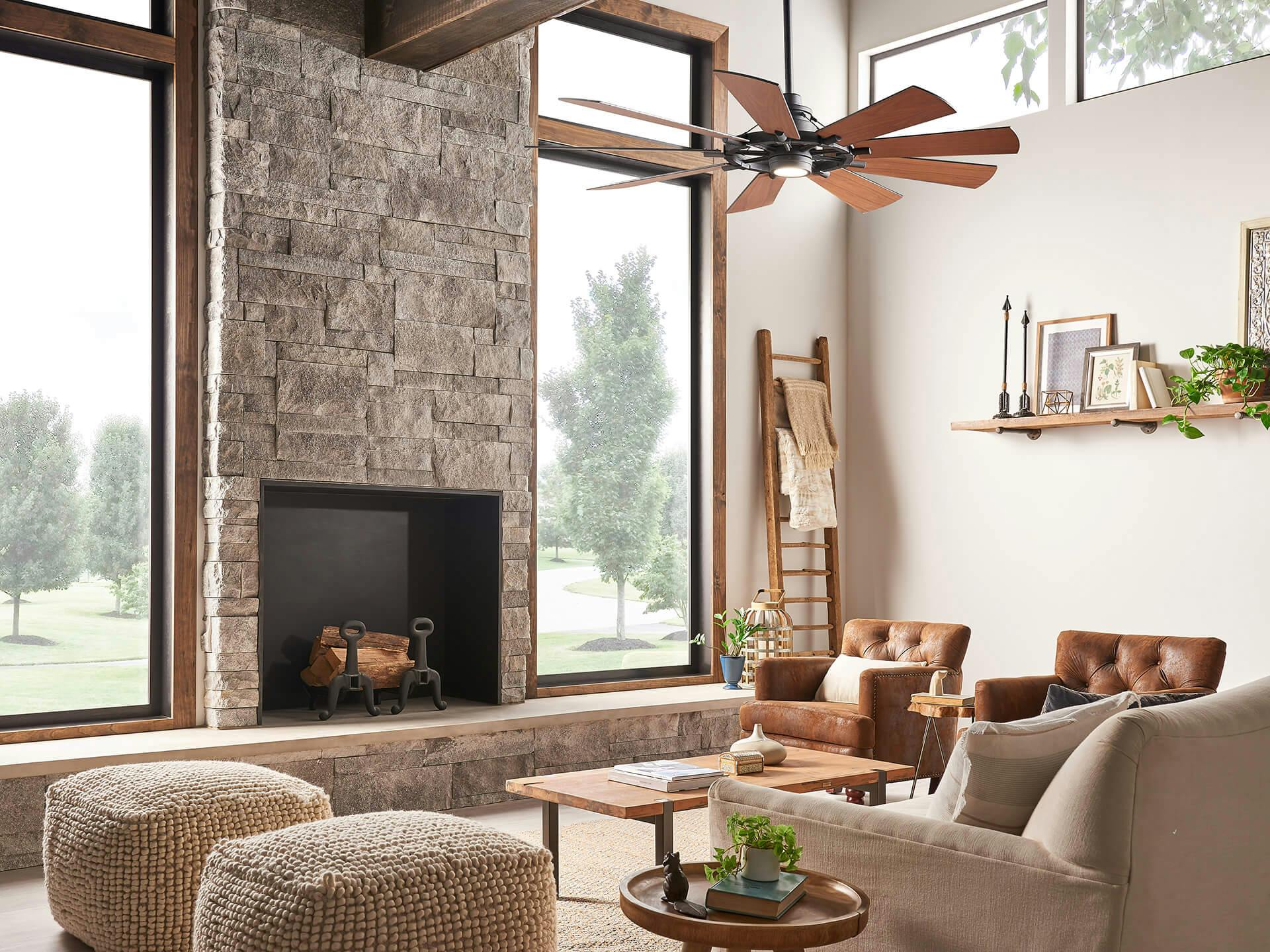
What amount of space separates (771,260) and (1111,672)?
3399mm

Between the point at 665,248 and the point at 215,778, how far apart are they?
14.4ft

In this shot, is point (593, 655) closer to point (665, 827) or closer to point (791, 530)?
point (791, 530)

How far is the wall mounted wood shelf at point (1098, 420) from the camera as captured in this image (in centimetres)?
584

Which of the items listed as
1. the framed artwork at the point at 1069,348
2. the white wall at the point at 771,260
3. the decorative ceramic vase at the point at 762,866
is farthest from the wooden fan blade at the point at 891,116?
the white wall at the point at 771,260

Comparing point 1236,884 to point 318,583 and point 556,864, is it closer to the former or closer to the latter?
point 556,864

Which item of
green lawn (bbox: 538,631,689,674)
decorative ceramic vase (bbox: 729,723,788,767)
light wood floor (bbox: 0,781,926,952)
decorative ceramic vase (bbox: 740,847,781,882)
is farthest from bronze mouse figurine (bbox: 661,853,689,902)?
green lawn (bbox: 538,631,689,674)

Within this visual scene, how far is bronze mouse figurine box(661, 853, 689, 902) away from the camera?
2.54 meters

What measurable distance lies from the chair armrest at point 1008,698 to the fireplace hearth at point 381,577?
89.4 inches

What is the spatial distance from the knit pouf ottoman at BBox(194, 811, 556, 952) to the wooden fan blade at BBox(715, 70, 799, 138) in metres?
2.12

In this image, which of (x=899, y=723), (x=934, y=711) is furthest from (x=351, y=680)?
(x=934, y=711)

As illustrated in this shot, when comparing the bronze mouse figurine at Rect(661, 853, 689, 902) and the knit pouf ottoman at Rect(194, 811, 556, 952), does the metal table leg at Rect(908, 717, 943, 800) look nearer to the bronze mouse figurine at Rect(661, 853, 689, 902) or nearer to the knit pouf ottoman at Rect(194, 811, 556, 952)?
the knit pouf ottoman at Rect(194, 811, 556, 952)

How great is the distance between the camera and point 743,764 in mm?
4289

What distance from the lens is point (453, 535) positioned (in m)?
6.25

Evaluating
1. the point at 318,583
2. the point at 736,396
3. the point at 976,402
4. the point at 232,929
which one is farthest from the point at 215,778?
the point at 976,402
